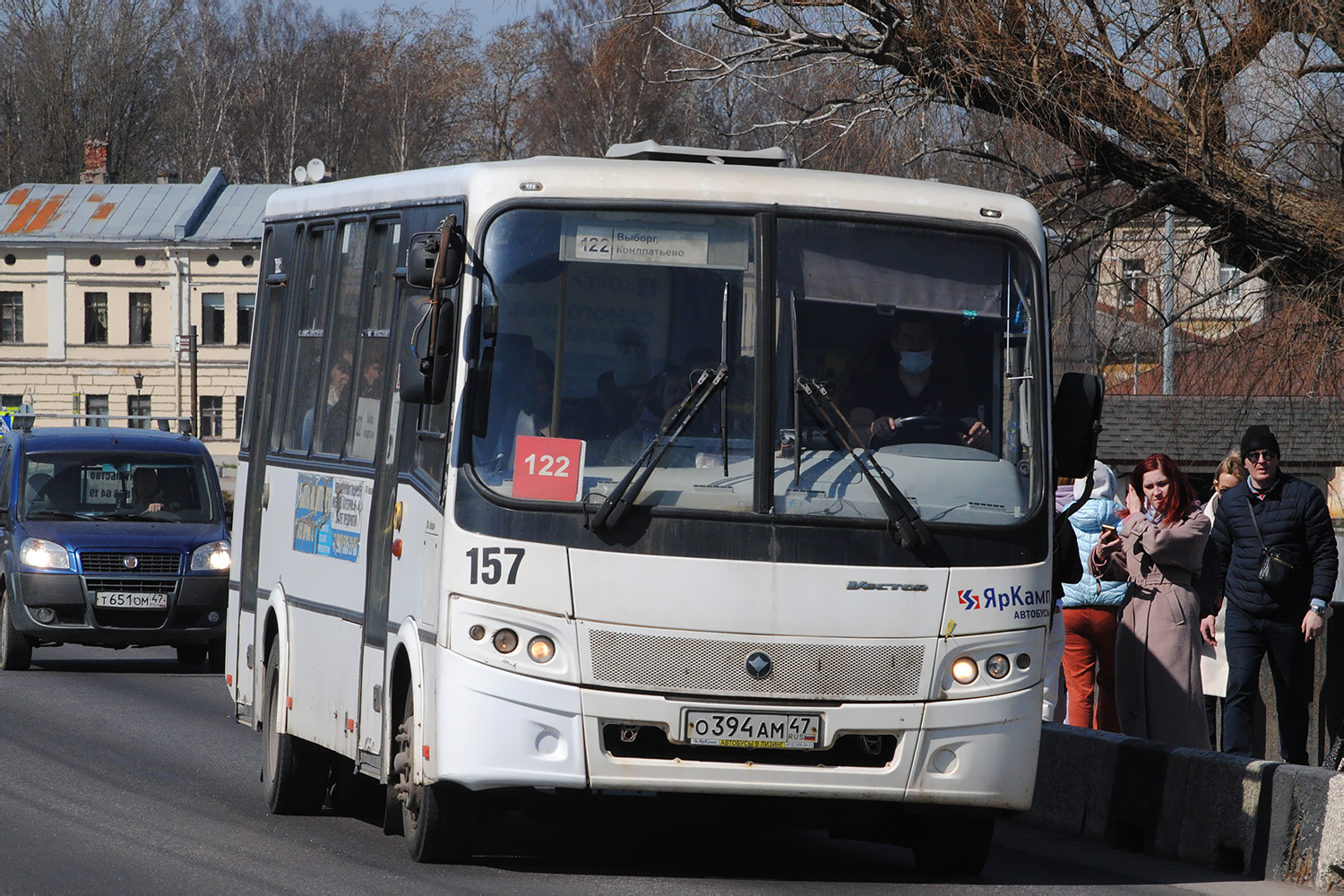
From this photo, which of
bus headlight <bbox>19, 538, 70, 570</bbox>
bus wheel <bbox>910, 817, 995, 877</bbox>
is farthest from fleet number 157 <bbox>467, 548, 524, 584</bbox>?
bus headlight <bbox>19, 538, 70, 570</bbox>

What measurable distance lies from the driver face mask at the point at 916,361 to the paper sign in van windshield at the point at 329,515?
2.54 metres

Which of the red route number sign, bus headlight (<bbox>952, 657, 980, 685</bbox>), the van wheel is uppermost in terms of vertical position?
the red route number sign

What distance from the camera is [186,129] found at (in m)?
84.8

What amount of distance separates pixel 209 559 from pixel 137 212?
6283cm

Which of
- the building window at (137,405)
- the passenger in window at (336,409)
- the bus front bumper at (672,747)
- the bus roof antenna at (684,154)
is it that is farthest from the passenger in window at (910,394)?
the building window at (137,405)

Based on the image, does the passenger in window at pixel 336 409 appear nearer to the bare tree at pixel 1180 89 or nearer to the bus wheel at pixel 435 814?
the bus wheel at pixel 435 814

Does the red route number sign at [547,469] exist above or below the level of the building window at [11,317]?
below

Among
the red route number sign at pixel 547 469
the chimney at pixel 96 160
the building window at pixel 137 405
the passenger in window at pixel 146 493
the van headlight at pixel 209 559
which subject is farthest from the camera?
the chimney at pixel 96 160

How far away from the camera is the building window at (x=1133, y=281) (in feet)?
49.5

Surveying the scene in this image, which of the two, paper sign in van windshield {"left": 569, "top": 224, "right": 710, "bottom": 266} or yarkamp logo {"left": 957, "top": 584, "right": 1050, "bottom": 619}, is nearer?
yarkamp logo {"left": 957, "top": 584, "right": 1050, "bottom": 619}

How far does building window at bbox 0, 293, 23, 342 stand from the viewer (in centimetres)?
7769

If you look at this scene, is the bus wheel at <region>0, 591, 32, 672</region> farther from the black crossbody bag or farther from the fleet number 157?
the fleet number 157

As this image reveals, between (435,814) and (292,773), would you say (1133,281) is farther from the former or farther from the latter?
(435,814)

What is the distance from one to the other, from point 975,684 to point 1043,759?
2.78m
